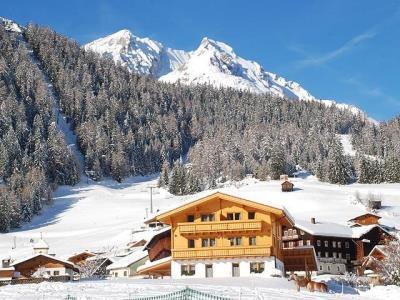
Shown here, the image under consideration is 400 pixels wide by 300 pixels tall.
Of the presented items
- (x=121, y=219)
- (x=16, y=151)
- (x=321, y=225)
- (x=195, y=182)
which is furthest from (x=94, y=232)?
(x=16, y=151)

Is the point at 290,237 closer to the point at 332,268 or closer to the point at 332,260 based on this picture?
the point at 332,260

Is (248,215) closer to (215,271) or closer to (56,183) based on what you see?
(215,271)

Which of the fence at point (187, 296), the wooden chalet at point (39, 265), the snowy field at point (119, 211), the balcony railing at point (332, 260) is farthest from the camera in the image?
the snowy field at point (119, 211)

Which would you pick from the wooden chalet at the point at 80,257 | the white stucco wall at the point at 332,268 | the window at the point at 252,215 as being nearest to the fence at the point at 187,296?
the window at the point at 252,215

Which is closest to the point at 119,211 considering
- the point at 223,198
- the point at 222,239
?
the point at 223,198

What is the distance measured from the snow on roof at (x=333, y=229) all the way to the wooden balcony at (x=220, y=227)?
37.8 metres

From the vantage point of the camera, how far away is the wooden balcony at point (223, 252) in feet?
155

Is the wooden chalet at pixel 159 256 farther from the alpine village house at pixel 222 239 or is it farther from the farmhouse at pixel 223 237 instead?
the farmhouse at pixel 223 237

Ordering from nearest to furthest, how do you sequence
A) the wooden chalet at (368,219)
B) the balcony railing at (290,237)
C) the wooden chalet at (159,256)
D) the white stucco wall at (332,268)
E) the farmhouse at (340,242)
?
1. the wooden chalet at (159,256)
2. the balcony railing at (290,237)
3. the farmhouse at (340,242)
4. the white stucco wall at (332,268)
5. the wooden chalet at (368,219)

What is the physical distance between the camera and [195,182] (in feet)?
586

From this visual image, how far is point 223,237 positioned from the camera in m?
48.8

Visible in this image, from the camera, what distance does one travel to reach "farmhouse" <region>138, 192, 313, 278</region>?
4756cm

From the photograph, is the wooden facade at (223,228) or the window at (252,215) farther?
the window at (252,215)

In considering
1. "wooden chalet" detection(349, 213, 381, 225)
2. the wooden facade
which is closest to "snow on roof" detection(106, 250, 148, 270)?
the wooden facade
